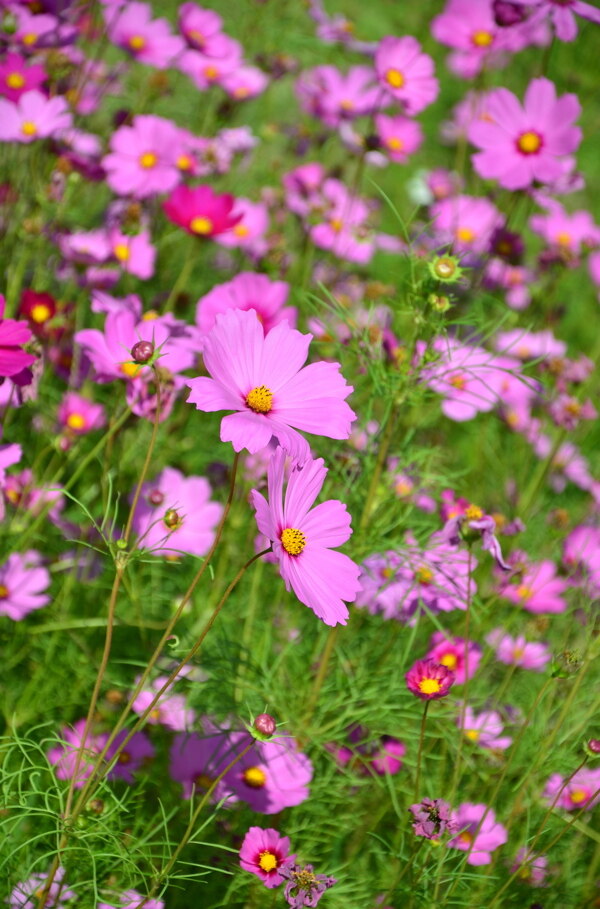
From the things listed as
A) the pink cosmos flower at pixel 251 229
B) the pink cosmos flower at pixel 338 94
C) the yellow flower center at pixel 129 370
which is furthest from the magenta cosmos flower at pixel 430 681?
the pink cosmos flower at pixel 338 94

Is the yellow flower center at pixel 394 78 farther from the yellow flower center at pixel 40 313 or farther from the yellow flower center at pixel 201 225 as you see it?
the yellow flower center at pixel 40 313

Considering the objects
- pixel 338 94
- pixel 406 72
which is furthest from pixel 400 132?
pixel 406 72

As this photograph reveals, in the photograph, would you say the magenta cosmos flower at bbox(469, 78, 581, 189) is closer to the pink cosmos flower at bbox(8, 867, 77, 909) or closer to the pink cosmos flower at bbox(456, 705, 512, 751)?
the pink cosmos flower at bbox(456, 705, 512, 751)

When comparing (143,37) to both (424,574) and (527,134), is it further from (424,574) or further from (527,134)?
(424,574)

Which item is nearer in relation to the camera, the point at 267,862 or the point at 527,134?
the point at 267,862

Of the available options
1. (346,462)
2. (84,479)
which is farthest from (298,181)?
(346,462)

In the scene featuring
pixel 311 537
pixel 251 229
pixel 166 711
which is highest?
pixel 311 537
